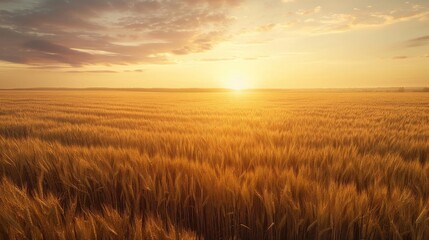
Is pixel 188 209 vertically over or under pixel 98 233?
under

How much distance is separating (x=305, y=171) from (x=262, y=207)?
849mm

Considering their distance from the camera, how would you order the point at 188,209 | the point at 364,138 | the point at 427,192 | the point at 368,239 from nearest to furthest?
the point at 368,239 < the point at 188,209 < the point at 427,192 < the point at 364,138

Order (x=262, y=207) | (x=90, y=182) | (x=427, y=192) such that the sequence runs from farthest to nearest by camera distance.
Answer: (x=90, y=182)
(x=427, y=192)
(x=262, y=207)

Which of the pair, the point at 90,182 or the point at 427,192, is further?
the point at 90,182

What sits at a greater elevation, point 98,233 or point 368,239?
A: point 98,233

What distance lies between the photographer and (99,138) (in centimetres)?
508

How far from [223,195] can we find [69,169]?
1.56 meters

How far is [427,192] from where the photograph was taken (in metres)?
2.06

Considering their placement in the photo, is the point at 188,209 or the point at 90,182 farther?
the point at 90,182

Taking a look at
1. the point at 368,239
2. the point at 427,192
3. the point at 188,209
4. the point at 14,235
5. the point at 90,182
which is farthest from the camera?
the point at 90,182

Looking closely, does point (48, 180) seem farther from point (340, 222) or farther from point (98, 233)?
point (340, 222)

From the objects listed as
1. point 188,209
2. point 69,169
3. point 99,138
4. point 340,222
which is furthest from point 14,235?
point 99,138

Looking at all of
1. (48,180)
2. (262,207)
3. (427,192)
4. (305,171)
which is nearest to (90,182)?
(48,180)

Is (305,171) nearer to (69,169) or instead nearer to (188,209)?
(188,209)
